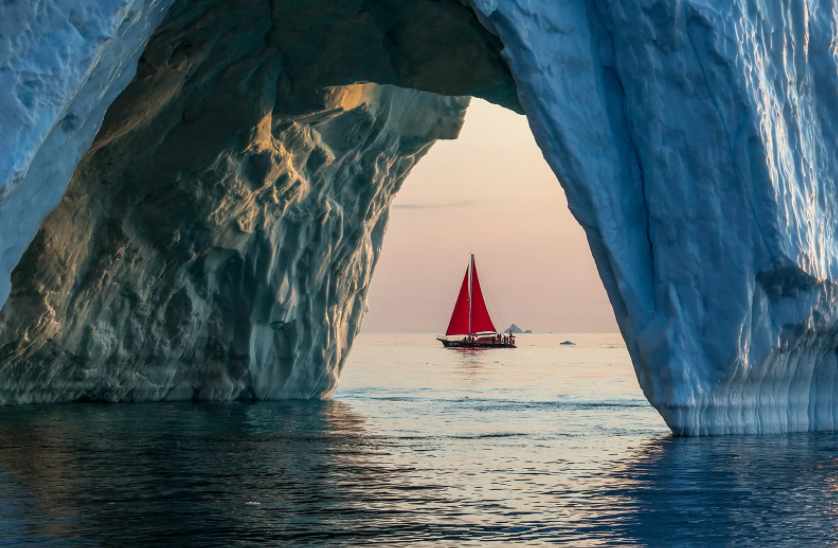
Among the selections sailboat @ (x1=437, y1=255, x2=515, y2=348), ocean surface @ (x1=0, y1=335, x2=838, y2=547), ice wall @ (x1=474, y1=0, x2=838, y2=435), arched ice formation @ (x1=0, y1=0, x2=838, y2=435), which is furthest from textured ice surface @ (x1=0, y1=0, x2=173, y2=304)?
sailboat @ (x1=437, y1=255, x2=515, y2=348)

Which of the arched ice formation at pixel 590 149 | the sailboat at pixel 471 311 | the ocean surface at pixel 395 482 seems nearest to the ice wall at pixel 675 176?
the arched ice formation at pixel 590 149

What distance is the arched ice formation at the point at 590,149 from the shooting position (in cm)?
1401

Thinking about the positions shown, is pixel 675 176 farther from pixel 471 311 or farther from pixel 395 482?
pixel 471 311

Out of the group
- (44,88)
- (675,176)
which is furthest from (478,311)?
(44,88)

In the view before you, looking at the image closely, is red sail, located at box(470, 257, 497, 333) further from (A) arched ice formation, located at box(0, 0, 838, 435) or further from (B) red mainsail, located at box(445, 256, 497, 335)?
(A) arched ice formation, located at box(0, 0, 838, 435)

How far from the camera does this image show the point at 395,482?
1030 cm

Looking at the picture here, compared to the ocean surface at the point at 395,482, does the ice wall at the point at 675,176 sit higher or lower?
higher

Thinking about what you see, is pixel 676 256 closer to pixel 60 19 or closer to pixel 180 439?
pixel 180 439

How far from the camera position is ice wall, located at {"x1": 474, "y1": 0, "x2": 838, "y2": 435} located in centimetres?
1398

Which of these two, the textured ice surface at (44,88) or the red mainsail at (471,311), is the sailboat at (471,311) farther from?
the textured ice surface at (44,88)

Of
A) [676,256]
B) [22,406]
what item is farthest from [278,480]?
[22,406]

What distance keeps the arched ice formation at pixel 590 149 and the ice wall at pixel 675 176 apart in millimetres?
27

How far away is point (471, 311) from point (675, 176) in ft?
164

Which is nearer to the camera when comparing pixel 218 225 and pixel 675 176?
pixel 675 176
